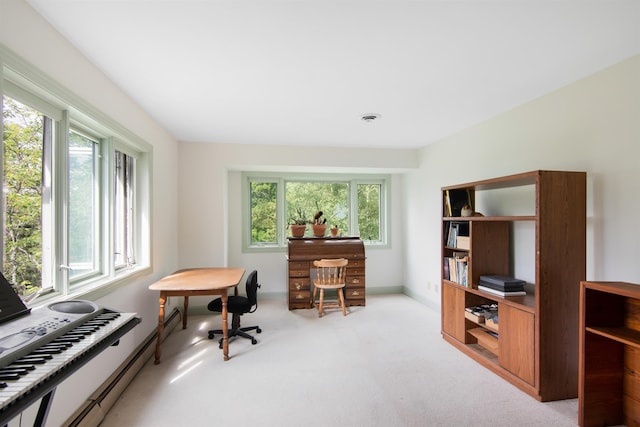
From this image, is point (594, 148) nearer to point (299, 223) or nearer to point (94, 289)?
point (299, 223)

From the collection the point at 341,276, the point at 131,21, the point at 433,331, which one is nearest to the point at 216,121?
the point at 131,21

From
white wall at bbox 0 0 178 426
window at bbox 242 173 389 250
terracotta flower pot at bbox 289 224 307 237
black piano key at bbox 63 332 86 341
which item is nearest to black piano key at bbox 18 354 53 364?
black piano key at bbox 63 332 86 341

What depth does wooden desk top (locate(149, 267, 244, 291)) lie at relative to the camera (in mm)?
2785

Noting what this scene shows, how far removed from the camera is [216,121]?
327 cm

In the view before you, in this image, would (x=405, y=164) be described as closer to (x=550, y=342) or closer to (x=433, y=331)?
(x=433, y=331)

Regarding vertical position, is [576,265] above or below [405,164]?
below

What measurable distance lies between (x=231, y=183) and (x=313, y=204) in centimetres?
139

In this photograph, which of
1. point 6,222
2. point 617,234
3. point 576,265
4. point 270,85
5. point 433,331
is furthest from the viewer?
point 433,331

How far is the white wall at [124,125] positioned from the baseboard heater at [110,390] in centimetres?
6

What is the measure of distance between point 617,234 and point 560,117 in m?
1.02

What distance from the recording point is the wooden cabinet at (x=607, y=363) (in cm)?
193

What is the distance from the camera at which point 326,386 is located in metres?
2.38

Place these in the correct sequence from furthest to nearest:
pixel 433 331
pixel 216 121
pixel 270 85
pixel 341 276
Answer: pixel 341 276 < pixel 433 331 < pixel 216 121 < pixel 270 85

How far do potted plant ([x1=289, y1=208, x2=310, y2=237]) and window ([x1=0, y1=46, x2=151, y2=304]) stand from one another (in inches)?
93.6
